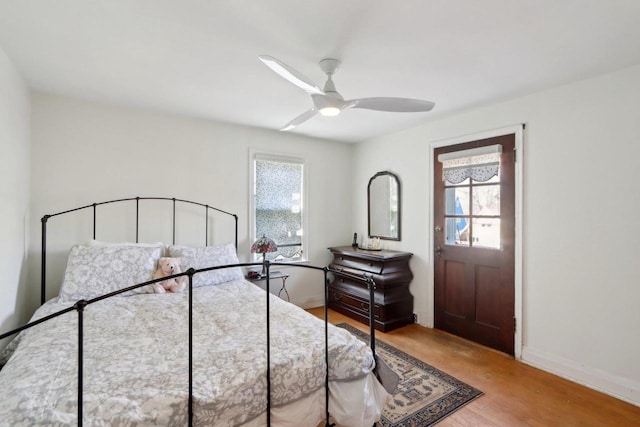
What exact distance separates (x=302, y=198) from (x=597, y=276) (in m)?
3.06

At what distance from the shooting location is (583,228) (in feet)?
7.80

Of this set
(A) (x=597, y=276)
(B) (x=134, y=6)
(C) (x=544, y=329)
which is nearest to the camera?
(B) (x=134, y=6)

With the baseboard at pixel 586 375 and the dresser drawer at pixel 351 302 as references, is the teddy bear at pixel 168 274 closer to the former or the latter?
the dresser drawer at pixel 351 302

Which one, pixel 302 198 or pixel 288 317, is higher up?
pixel 302 198

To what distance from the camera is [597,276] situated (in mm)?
2311

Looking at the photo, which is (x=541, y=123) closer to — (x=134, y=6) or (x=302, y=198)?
(x=302, y=198)

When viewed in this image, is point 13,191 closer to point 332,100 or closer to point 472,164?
point 332,100

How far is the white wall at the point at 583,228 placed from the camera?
2.17 meters

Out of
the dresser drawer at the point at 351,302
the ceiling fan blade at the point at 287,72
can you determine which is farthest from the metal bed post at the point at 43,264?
the dresser drawer at the point at 351,302

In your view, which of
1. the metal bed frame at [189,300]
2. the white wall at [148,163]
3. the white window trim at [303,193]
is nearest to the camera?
the metal bed frame at [189,300]

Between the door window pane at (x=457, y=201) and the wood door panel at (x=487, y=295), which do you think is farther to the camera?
the door window pane at (x=457, y=201)

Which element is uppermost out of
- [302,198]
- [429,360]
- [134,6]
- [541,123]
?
[134,6]

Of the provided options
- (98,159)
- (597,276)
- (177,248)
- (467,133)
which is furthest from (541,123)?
(98,159)

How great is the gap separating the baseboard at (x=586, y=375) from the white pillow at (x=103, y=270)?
3381 millimetres
